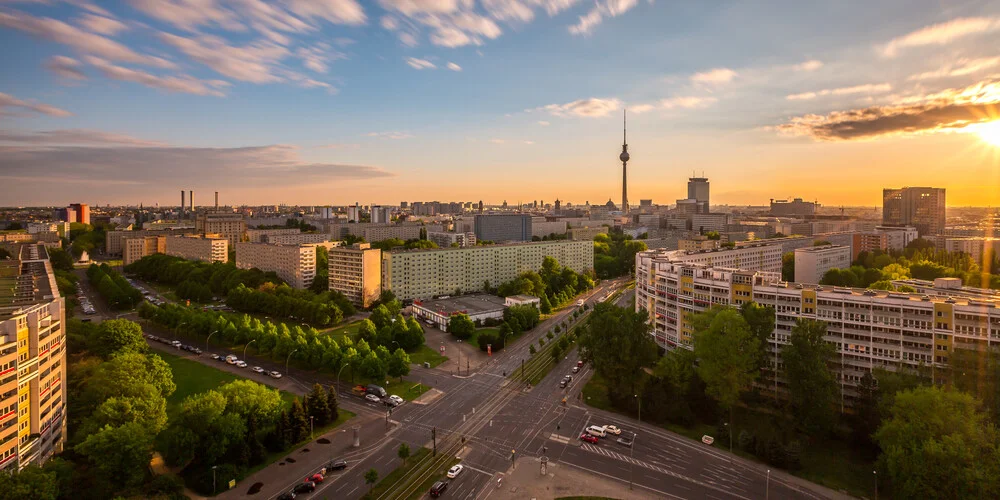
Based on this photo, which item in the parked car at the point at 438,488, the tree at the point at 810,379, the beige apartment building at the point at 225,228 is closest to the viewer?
the parked car at the point at 438,488

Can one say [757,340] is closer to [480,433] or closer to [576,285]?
[480,433]

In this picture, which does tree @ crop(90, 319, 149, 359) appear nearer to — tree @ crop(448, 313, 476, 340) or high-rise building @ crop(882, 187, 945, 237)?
tree @ crop(448, 313, 476, 340)

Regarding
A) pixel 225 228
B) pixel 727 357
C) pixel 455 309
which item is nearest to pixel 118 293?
pixel 455 309

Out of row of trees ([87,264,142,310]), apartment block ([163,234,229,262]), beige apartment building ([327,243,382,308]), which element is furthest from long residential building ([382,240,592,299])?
apartment block ([163,234,229,262])

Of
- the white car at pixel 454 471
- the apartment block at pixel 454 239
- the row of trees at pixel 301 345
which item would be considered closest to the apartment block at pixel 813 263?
the row of trees at pixel 301 345

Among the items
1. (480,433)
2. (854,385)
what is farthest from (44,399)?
(854,385)

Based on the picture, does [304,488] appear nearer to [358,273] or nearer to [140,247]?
[358,273]

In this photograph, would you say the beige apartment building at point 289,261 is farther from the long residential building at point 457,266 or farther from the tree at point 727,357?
the tree at point 727,357

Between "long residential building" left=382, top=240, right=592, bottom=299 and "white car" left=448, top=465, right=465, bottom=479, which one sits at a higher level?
"long residential building" left=382, top=240, right=592, bottom=299
